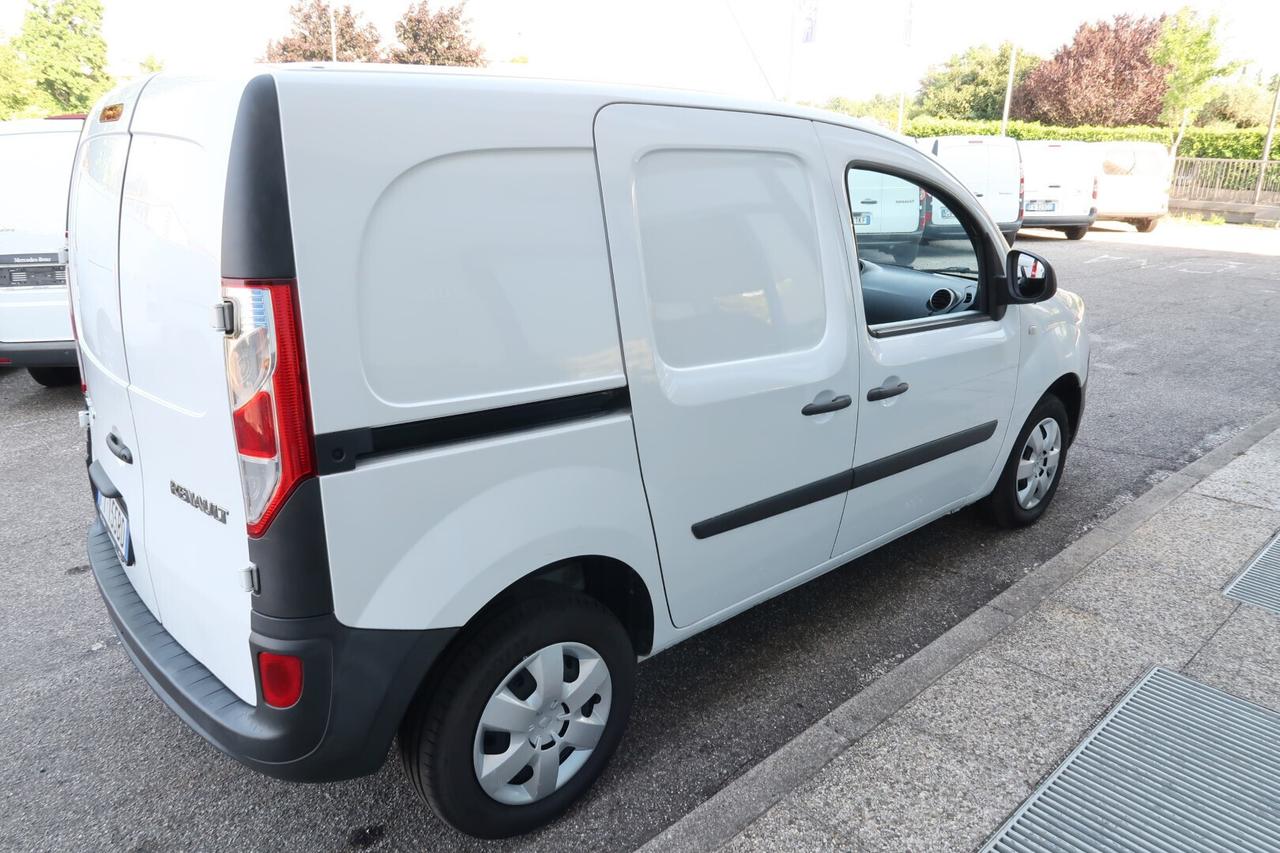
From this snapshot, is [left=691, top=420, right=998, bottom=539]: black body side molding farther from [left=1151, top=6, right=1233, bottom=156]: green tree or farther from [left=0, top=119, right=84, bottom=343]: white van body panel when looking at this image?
[left=1151, top=6, right=1233, bottom=156]: green tree

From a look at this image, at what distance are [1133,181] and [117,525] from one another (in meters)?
20.8

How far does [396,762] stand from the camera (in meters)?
2.64

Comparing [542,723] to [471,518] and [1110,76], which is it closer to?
[471,518]

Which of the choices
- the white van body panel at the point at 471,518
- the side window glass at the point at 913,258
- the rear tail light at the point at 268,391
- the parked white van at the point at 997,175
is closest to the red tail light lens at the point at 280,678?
the white van body panel at the point at 471,518

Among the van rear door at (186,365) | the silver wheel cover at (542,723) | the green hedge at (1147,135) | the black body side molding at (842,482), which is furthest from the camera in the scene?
the green hedge at (1147,135)

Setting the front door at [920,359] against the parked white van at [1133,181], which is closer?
the front door at [920,359]

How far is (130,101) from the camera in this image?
2166 mm

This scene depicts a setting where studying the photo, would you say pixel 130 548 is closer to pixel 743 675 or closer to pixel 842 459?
pixel 743 675

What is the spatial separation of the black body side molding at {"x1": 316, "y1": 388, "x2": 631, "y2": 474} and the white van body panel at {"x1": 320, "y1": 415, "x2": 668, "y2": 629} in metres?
0.02

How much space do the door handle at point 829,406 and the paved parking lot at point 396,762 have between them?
97cm

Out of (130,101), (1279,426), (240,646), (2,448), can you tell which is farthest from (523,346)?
(1279,426)

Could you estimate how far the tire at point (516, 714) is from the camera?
6.81 ft

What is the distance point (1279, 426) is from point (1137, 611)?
335 cm

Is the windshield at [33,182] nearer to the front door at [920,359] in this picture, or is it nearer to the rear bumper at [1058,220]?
the front door at [920,359]
